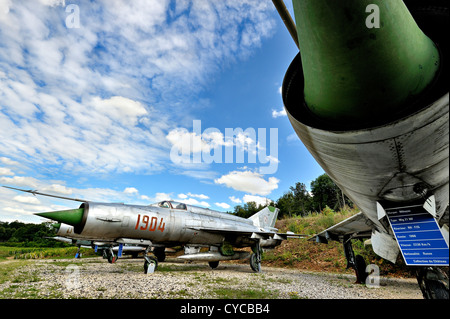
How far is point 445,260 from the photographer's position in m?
1.31

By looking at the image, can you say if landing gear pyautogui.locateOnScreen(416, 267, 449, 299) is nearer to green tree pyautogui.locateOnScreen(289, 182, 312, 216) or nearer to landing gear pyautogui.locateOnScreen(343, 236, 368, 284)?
landing gear pyautogui.locateOnScreen(343, 236, 368, 284)

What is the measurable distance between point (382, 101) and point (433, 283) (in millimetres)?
2159

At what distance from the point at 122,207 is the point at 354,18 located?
680cm

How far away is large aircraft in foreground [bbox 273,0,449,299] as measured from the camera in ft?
3.07

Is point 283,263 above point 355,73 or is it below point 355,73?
below

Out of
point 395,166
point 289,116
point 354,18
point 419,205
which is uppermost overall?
point 354,18

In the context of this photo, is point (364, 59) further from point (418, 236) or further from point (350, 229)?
point (350, 229)

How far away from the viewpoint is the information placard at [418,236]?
1.40 meters

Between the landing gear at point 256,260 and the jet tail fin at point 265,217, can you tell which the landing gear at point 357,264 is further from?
the jet tail fin at point 265,217

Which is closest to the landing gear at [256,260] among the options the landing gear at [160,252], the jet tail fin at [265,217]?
the jet tail fin at [265,217]
